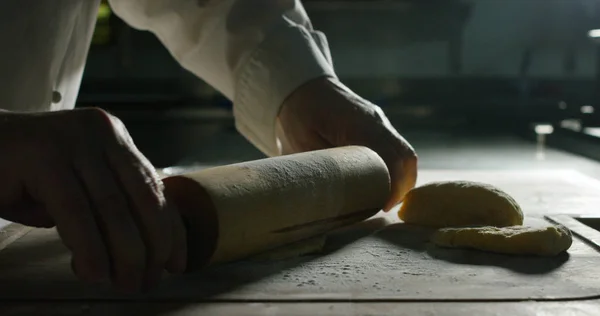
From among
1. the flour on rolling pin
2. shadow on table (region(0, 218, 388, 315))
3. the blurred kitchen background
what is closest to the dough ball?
the flour on rolling pin

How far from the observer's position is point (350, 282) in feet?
2.09

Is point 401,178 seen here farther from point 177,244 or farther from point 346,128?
point 177,244

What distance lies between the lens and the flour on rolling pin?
742 mm

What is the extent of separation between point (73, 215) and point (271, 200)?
24 cm

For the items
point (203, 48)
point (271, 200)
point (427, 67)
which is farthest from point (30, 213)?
point (427, 67)

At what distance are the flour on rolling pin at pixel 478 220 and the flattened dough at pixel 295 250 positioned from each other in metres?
0.15

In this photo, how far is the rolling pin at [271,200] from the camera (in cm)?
67

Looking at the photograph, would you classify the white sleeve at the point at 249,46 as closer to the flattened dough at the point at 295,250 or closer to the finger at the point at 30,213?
the flattened dough at the point at 295,250

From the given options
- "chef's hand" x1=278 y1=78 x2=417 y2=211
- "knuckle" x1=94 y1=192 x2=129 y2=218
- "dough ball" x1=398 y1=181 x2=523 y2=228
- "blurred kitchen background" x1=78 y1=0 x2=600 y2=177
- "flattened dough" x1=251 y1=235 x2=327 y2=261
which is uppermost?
"knuckle" x1=94 y1=192 x2=129 y2=218

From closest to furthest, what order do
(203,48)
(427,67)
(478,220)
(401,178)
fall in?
(478,220) < (401,178) < (203,48) < (427,67)

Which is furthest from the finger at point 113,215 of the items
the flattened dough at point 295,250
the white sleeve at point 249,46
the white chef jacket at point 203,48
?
the white sleeve at point 249,46

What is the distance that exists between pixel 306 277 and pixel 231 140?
2139 millimetres

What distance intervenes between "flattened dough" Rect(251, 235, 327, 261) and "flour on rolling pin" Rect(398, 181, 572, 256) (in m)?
0.15

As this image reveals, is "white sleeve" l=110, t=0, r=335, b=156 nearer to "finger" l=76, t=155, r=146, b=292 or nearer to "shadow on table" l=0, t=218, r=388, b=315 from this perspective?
"shadow on table" l=0, t=218, r=388, b=315
